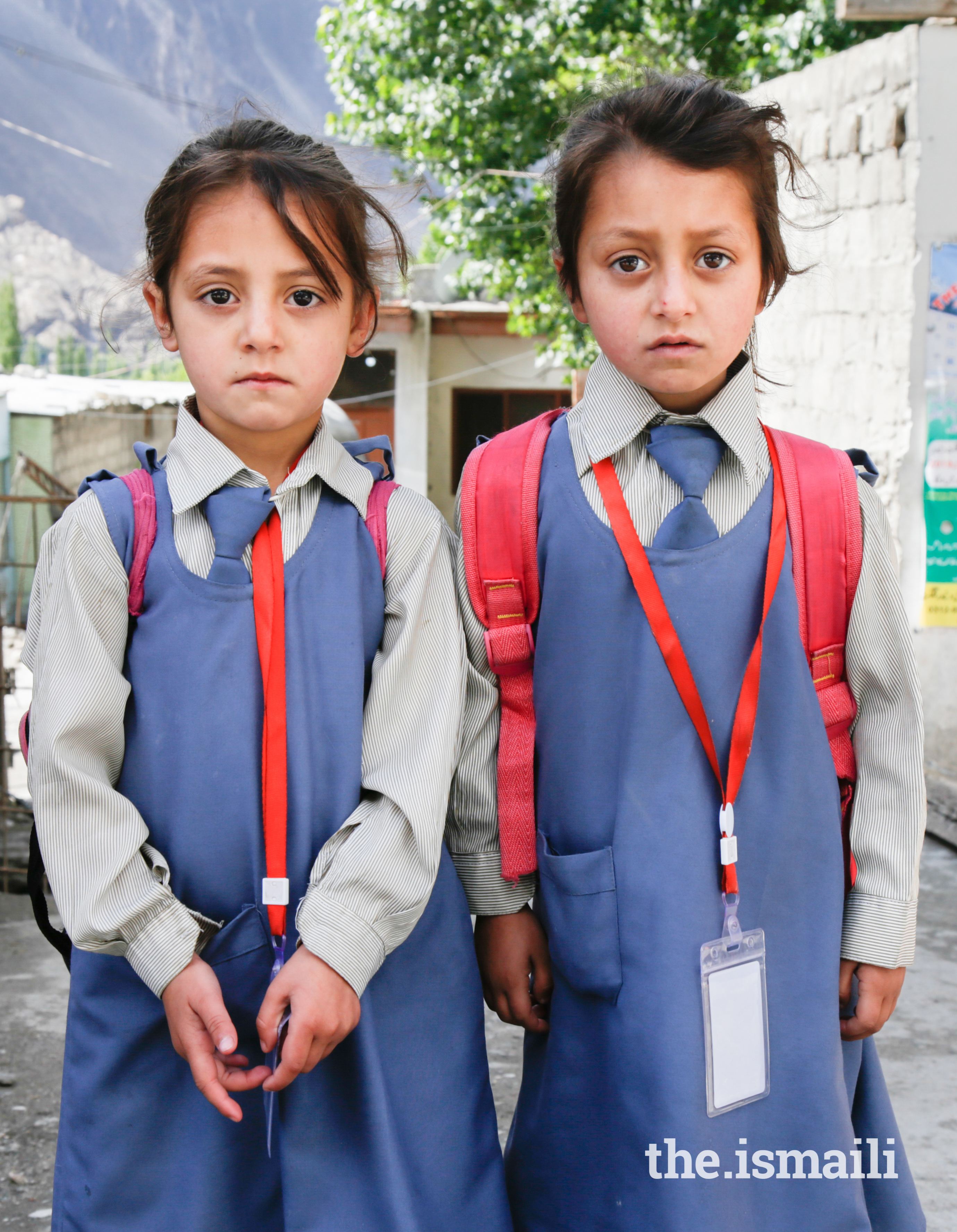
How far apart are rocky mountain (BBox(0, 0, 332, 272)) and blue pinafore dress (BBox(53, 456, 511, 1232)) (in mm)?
32383

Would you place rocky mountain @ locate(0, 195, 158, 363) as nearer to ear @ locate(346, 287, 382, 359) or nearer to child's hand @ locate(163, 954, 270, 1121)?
ear @ locate(346, 287, 382, 359)

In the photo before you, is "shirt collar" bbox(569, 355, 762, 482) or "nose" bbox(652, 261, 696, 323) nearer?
"nose" bbox(652, 261, 696, 323)

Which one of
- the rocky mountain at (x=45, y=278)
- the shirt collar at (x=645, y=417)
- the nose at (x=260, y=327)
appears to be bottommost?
the shirt collar at (x=645, y=417)

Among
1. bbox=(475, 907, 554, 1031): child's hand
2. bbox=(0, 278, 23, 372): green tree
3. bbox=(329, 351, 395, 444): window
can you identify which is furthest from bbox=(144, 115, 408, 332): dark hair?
bbox=(0, 278, 23, 372): green tree

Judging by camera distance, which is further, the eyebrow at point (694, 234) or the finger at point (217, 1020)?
the eyebrow at point (694, 234)

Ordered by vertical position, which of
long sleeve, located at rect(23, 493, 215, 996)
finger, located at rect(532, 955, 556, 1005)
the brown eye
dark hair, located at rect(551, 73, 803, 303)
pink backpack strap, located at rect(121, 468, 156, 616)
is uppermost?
dark hair, located at rect(551, 73, 803, 303)

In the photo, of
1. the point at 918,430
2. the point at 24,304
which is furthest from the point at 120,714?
the point at 24,304

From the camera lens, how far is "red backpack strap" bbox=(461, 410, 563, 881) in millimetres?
1498

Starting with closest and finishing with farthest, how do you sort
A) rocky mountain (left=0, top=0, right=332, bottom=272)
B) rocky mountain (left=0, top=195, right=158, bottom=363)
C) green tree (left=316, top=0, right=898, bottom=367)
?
green tree (left=316, top=0, right=898, bottom=367)
rocky mountain (left=0, top=195, right=158, bottom=363)
rocky mountain (left=0, top=0, right=332, bottom=272)

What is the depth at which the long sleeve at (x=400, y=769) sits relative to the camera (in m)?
1.26

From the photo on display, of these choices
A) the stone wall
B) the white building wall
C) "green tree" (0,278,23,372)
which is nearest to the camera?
the white building wall

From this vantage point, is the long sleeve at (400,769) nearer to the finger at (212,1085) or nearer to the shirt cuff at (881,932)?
the finger at (212,1085)

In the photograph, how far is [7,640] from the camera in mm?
11633

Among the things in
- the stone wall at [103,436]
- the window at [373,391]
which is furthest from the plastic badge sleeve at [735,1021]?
the window at [373,391]
